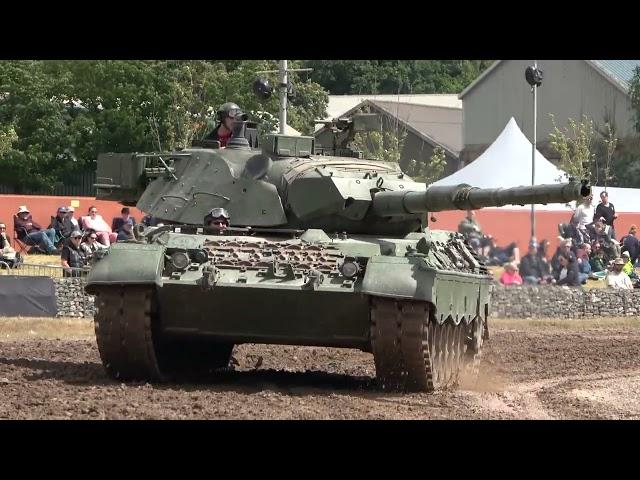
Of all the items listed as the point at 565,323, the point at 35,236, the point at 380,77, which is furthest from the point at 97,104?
the point at 380,77

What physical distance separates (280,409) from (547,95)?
38.9 m

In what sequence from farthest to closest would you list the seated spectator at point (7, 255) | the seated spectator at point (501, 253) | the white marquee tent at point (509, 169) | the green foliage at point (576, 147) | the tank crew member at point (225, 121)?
the green foliage at point (576, 147) → the white marquee tent at point (509, 169) → the seated spectator at point (501, 253) → the seated spectator at point (7, 255) → the tank crew member at point (225, 121)

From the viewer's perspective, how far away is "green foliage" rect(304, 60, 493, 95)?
204ft

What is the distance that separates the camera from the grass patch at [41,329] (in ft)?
70.1

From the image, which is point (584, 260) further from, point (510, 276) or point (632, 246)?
point (632, 246)

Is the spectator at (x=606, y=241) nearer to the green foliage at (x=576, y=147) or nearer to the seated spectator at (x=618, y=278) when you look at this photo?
the seated spectator at (x=618, y=278)

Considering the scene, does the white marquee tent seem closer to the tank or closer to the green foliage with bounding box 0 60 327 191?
the green foliage with bounding box 0 60 327 191

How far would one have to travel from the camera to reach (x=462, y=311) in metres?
16.2

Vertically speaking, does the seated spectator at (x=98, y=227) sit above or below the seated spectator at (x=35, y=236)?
above

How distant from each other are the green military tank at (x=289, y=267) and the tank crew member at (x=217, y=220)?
0.05 metres

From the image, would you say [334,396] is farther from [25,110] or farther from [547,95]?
[547,95]

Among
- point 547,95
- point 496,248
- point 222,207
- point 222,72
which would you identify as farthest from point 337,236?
point 547,95

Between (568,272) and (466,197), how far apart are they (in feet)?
43.6

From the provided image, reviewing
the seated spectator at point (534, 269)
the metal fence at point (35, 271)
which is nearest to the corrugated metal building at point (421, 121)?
the seated spectator at point (534, 269)
